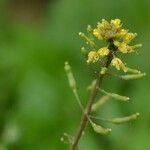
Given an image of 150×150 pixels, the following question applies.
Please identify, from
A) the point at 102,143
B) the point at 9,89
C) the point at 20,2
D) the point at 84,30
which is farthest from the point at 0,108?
the point at 20,2

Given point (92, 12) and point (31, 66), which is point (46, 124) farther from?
point (92, 12)

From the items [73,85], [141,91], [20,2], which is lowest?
[20,2]

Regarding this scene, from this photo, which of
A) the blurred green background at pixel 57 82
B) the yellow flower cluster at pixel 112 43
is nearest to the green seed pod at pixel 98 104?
the yellow flower cluster at pixel 112 43

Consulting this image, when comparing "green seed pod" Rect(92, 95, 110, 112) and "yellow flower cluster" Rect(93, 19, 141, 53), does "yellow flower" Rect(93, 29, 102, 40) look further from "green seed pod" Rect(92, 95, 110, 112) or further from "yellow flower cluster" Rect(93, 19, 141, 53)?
"green seed pod" Rect(92, 95, 110, 112)

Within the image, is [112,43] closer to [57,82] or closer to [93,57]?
[93,57]

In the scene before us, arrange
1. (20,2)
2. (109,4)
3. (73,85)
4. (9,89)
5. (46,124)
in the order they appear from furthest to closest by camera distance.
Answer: (20,2)
(109,4)
(9,89)
(46,124)
(73,85)

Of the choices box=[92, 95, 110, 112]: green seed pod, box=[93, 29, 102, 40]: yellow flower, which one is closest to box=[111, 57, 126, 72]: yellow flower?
box=[93, 29, 102, 40]: yellow flower
